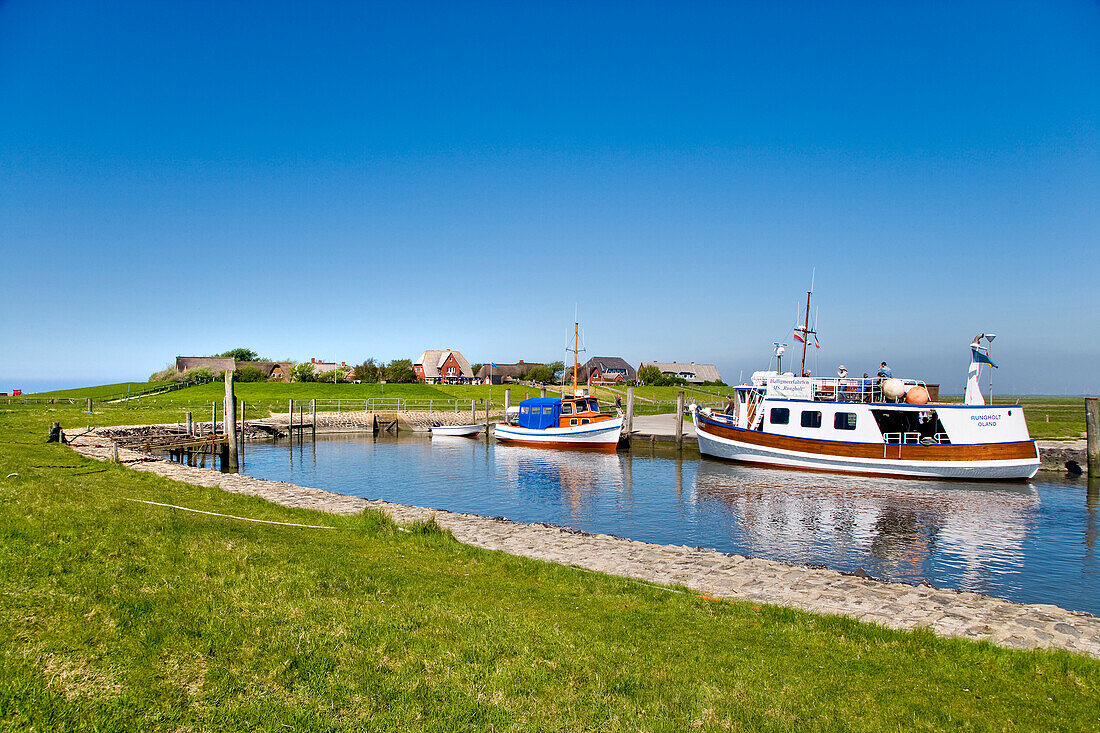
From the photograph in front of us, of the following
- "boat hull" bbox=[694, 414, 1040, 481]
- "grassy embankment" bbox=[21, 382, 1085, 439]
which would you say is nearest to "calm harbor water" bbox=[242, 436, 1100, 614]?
"boat hull" bbox=[694, 414, 1040, 481]

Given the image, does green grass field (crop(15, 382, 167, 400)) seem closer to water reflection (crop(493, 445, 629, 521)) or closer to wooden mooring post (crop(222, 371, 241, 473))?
wooden mooring post (crop(222, 371, 241, 473))

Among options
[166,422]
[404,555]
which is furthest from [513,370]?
[404,555]

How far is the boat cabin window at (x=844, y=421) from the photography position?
117ft

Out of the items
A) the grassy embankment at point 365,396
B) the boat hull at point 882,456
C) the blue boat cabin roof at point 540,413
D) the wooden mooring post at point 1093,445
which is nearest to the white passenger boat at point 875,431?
the boat hull at point 882,456

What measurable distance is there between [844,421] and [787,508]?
1247cm

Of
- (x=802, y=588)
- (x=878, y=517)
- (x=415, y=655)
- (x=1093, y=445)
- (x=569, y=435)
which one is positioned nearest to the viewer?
(x=415, y=655)

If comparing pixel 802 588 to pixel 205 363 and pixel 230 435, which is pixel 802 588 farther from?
pixel 205 363

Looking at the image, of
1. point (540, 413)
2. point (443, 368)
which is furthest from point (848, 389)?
point (443, 368)

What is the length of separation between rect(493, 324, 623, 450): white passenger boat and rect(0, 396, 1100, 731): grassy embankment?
3637 cm

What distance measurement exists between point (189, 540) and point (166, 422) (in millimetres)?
49704

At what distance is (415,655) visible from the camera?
6578 mm

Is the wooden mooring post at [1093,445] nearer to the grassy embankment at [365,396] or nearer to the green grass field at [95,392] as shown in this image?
the grassy embankment at [365,396]

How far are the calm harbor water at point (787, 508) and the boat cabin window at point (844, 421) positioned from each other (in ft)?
9.09

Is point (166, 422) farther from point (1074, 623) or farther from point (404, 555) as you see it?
point (1074, 623)
